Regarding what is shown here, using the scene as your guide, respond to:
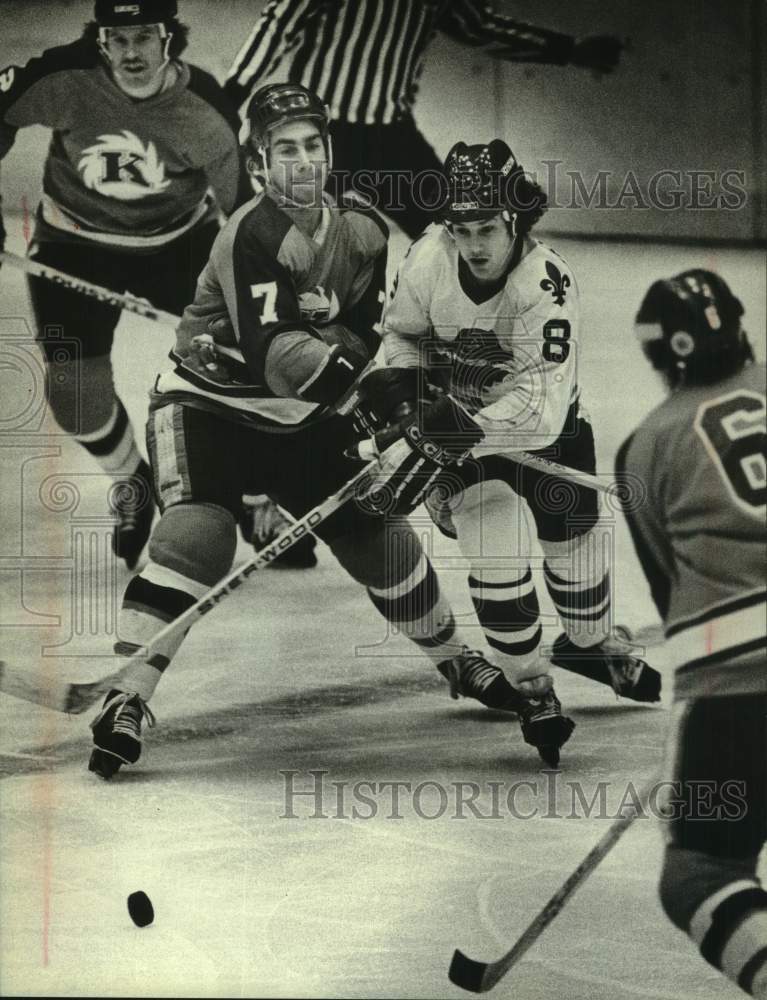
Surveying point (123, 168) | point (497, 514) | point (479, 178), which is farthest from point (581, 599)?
point (123, 168)

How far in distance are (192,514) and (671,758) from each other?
1.23 m

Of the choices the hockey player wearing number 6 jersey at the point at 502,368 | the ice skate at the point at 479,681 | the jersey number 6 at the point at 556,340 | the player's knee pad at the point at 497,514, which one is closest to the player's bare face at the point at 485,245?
the hockey player wearing number 6 jersey at the point at 502,368

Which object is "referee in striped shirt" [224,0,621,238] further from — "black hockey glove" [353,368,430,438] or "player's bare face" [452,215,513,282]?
"black hockey glove" [353,368,430,438]

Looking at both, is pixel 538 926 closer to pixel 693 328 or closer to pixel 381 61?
pixel 693 328

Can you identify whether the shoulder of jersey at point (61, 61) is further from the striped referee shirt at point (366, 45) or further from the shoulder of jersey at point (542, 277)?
the shoulder of jersey at point (542, 277)

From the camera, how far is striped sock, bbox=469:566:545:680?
107 inches

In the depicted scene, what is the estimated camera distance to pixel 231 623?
2725mm

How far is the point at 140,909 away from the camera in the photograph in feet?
8.75

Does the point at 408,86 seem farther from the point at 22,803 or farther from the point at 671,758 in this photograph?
the point at 22,803

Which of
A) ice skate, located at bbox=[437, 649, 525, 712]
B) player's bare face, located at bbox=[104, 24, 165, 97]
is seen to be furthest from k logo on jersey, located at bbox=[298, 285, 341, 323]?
ice skate, located at bbox=[437, 649, 525, 712]

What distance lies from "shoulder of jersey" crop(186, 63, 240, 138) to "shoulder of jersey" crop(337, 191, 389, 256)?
290 mm

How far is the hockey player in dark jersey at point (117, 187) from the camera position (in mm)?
2686

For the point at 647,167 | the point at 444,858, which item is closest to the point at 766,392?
the point at 647,167

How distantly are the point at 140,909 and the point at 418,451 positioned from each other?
3.94 feet
